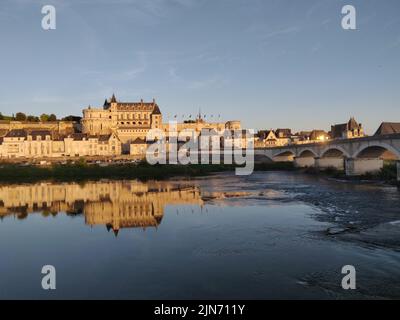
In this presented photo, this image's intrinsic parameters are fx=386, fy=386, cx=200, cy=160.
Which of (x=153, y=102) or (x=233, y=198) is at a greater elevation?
(x=153, y=102)

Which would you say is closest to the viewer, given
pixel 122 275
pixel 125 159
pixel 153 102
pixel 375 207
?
pixel 122 275

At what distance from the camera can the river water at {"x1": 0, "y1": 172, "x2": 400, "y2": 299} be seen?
365 inches

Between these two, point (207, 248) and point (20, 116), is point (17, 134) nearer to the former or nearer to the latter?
point (20, 116)

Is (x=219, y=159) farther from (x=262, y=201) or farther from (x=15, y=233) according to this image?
(x=15, y=233)

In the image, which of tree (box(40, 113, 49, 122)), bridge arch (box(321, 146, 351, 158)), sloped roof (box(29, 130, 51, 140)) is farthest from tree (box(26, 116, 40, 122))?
bridge arch (box(321, 146, 351, 158))

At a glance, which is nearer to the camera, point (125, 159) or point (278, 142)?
point (125, 159)

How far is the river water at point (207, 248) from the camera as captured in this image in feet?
30.4

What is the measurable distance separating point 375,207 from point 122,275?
571 inches

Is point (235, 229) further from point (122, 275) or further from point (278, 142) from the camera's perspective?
point (278, 142)

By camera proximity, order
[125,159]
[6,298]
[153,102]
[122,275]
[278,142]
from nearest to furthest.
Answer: [6,298] < [122,275] < [125,159] < [278,142] < [153,102]

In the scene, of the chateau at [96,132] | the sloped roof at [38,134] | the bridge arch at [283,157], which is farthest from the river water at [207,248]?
the sloped roof at [38,134]

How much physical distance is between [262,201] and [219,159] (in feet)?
163

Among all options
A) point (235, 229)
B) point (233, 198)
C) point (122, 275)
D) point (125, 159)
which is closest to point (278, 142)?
point (125, 159)

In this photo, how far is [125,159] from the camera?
7062cm
